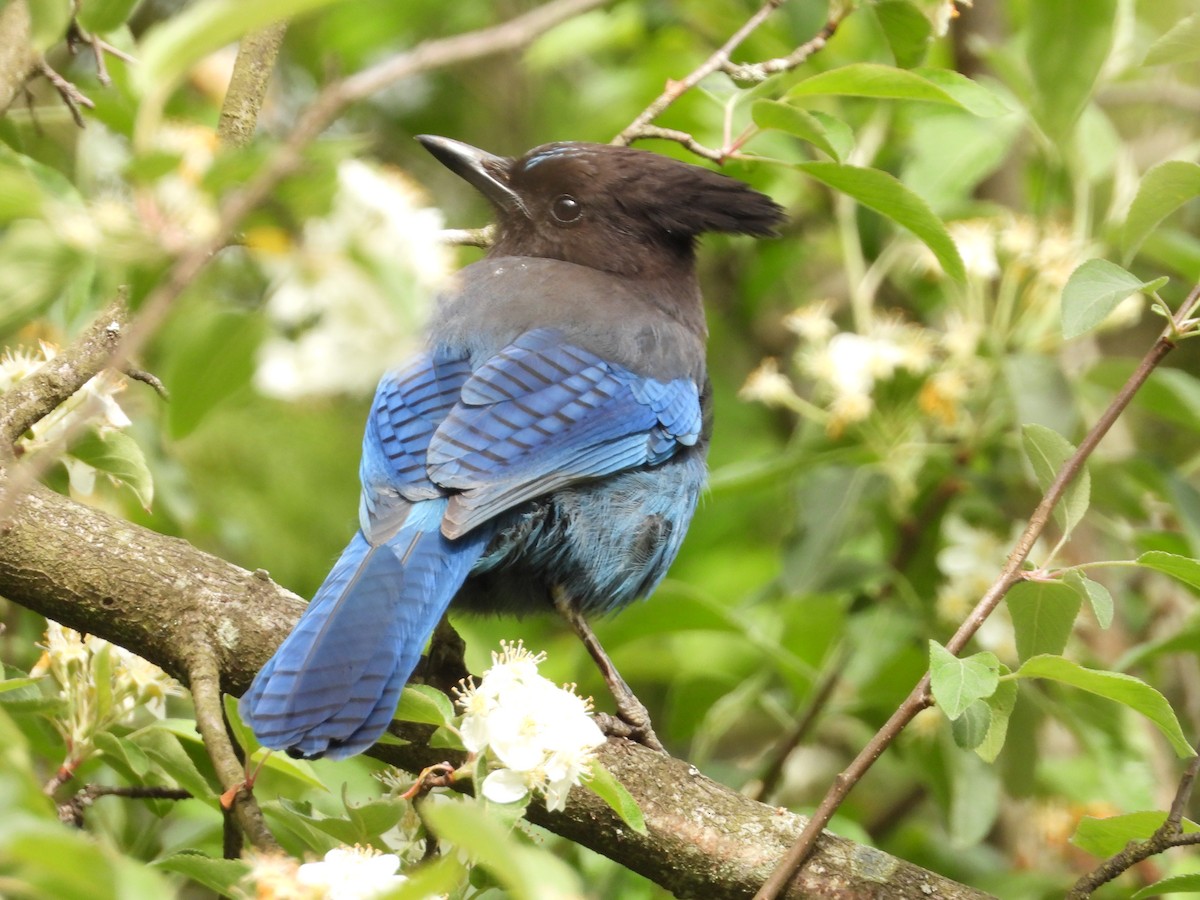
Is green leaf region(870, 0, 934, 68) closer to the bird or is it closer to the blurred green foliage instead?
the blurred green foliage

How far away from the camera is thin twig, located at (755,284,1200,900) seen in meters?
2.09

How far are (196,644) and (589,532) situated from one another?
102cm

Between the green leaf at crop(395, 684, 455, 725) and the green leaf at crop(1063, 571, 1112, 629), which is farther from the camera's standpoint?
the green leaf at crop(1063, 571, 1112, 629)

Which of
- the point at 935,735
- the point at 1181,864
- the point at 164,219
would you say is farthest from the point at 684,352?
the point at 164,219

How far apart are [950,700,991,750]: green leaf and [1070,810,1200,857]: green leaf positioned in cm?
25

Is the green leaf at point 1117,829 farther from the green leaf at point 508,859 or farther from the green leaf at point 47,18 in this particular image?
the green leaf at point 47,18

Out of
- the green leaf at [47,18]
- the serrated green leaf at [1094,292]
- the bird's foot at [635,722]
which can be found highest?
the green leaf at [47,18]

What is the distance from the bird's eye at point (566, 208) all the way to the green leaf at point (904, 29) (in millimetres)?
1194

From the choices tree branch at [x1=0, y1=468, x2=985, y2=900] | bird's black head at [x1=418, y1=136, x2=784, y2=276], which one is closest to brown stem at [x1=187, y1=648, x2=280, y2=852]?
tree branch at [x1=0, y1=468, x2=985, y2=900]

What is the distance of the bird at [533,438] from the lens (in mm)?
2223

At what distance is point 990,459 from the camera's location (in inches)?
157

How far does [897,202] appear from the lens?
8.18 ft

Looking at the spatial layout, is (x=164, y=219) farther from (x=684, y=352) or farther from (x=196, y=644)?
(x=684, y=352)

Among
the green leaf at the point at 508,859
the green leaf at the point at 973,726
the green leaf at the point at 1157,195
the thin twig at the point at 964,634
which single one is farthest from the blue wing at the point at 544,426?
the green leaf at the point at 508,859
